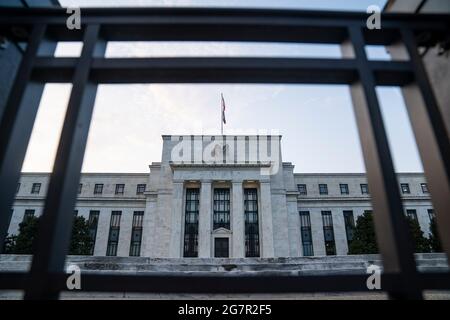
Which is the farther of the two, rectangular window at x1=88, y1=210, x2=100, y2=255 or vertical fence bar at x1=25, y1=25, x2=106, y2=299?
rectangular window at x1=88, y1=210, x2=100, y2=255

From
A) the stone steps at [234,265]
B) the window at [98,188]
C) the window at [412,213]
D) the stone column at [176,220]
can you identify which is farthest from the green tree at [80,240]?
the window at [412,213]

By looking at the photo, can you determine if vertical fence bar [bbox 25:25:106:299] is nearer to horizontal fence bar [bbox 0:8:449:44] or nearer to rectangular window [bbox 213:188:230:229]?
horizontal fence bar [bbox 0:8:449:44]

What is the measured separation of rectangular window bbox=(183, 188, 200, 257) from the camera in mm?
31734

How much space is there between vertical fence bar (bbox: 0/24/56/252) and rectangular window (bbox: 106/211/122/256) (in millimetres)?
37924

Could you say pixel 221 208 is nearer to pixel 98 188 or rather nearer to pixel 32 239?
pixel 98 188

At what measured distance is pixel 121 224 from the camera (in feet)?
123

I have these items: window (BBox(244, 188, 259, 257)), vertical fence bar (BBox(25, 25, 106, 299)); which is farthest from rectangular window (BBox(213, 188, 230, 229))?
vertical fence bar (BBox(25, 25, 106, 299))

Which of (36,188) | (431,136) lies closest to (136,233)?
(36,188)

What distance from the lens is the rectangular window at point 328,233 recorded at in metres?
36.2

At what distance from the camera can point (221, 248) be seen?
3159 cm

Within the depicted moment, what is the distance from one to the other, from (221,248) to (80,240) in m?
15.3

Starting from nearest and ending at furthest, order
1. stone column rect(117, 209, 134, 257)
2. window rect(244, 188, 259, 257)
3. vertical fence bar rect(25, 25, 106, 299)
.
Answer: vertical fence bar rect(25, 25, 106, 299)
window rect(244, 188, 259, 257)
stone column rect(117, 209, 134, 257)

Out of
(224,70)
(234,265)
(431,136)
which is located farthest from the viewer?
(234,265)
